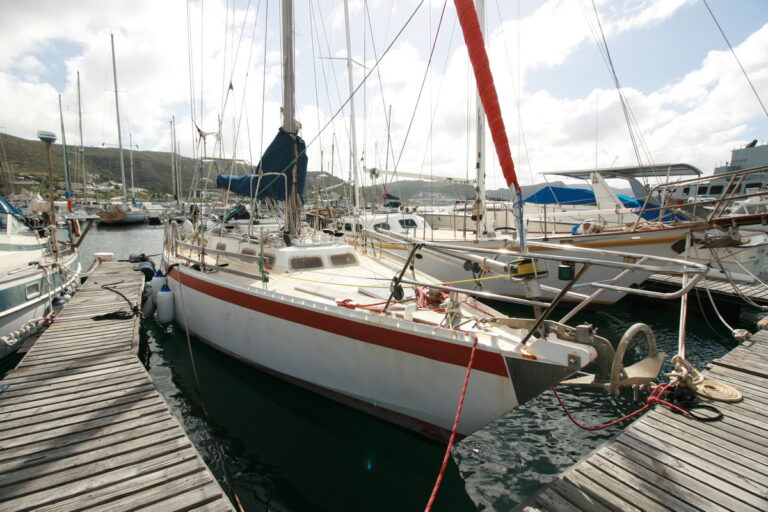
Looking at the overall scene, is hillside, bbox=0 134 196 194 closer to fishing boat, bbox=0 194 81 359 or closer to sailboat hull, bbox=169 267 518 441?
fishing boat, bbox=0 194 81 359

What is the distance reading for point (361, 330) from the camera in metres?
4.25

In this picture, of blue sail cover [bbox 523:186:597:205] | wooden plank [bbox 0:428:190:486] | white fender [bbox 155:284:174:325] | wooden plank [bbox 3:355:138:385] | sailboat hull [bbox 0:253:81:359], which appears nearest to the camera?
wooden plank [bbox 0:428:190:486]

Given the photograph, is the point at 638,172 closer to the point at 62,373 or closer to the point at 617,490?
the point at 617,490

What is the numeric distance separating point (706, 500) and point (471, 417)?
1.87 meters

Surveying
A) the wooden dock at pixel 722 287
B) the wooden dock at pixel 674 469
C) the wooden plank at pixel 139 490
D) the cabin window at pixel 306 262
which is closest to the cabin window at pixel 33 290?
the cabin window at pixel 306 262

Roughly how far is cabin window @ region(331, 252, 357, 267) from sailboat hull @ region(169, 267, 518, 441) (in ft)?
6.04

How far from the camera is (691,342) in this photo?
798 cm

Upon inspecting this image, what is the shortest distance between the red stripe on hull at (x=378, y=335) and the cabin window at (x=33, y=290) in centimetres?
464

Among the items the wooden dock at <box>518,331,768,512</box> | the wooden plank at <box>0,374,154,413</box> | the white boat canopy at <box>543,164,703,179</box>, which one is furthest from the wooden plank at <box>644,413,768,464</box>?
the white boat canopy at <box>543,164,703,179</box>

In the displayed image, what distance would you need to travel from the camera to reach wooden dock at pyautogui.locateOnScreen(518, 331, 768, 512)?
266 cm

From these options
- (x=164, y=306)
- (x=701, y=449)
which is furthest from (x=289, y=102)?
(x=701, y=449)

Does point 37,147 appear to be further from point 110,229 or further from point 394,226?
point 394,226

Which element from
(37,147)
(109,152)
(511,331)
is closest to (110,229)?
(511,331)

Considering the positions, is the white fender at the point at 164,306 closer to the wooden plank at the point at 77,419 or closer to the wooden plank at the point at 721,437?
the wooden plank at the point at 77,419
